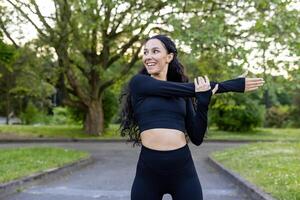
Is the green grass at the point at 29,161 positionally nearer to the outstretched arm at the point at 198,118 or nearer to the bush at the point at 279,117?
the outstretched arm at the point at 198,118

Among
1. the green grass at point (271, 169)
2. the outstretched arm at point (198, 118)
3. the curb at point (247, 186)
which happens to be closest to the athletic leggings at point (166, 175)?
the outstretched arm at point (198, 118)

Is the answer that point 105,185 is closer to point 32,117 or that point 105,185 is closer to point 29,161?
point 29,161

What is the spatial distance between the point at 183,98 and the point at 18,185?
6.33m

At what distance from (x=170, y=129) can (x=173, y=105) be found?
0.16 meters

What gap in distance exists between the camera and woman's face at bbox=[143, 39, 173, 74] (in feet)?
11.1

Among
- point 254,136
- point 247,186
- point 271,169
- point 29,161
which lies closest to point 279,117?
point 254,136

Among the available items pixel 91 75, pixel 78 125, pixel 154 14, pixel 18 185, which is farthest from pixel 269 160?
pixel 78 125

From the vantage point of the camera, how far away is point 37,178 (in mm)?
9945

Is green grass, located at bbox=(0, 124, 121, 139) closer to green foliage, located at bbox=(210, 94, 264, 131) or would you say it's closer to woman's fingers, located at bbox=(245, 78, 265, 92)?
green foliage, located at bbox=(210, 94, 264, 131)

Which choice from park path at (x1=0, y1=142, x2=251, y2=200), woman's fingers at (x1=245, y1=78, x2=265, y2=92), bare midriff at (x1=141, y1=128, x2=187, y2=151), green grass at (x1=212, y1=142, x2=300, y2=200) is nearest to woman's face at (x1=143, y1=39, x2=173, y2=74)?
bare midriff at (x1=141, y1=128, x2=187, y2=151)

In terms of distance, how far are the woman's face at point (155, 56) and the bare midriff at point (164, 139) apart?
17.9 inches

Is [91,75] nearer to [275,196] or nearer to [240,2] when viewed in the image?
[240,2]

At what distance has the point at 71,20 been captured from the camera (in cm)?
2144

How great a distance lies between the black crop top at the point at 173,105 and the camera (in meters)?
3.19
